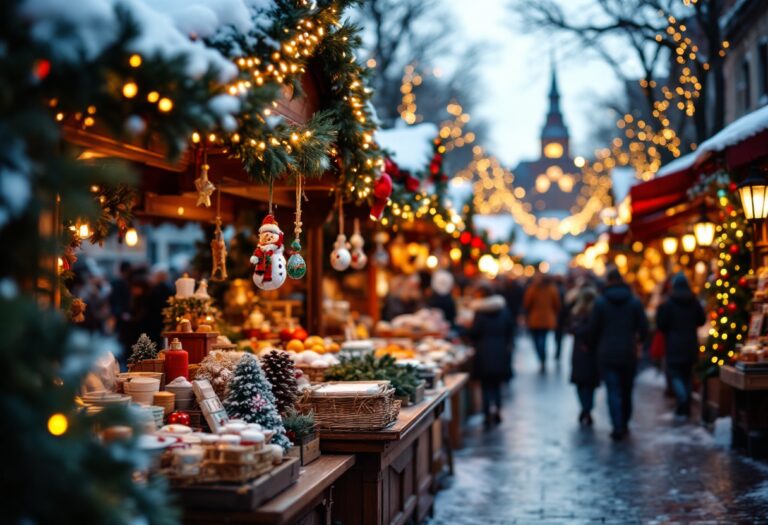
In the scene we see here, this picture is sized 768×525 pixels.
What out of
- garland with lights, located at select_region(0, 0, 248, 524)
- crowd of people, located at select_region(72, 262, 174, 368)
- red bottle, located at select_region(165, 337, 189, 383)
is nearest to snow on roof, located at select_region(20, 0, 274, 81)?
garland with lights, located at select_region(0, 0, 248, 524)

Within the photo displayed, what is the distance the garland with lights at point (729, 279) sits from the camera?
38.6ft

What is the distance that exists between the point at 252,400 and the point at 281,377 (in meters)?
0.74

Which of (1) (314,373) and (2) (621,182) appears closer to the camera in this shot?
(1) (314,373)

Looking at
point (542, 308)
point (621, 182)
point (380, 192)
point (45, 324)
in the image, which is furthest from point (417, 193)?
point (621, 182)

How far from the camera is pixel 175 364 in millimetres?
6074

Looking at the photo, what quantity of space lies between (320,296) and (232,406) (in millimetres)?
6416

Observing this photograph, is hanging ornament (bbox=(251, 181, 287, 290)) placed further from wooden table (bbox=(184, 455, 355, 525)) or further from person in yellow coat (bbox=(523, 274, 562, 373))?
person in yellow coat (bbox=(523, 274, 562, 373))

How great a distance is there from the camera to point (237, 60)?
4836 millimetres

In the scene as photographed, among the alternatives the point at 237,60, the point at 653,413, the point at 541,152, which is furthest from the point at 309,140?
the point at 541,152

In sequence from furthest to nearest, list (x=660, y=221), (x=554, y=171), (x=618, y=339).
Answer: (x=554, y=171) → (x=660, y=221) → (x=618, y=339)

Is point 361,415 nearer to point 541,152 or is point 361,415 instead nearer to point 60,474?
point 60,474

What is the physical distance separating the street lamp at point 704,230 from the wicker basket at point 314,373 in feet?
25.7

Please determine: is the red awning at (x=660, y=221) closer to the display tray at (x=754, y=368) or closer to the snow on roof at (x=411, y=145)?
the snow on roof at (x=411, y=145)

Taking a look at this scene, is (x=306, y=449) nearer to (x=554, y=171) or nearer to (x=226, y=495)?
(x=226, y=495)
